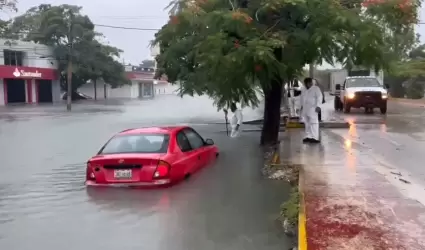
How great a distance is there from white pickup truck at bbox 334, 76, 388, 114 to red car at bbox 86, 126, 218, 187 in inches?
683

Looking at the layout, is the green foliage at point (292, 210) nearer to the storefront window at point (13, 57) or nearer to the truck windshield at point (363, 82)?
the truck windshield at point (363, 82)

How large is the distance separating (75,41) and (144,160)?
175ft

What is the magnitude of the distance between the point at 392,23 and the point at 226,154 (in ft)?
18.4

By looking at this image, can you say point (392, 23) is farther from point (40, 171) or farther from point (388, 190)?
point (40, 171)

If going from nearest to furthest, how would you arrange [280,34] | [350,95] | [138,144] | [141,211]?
1. [141,211]
2. [138,144]
3. [280,34]
4. [350,95]

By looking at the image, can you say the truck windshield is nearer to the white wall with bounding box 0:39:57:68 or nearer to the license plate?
the license plate

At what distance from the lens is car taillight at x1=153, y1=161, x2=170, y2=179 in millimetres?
9667

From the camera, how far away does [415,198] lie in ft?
26.4

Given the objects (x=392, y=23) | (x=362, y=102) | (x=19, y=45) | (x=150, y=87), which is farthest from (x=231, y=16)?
(x=150, y=87)

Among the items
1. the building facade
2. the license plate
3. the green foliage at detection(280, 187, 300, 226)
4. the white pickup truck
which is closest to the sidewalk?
the green foliage at detection(280, 187, 300, 226)

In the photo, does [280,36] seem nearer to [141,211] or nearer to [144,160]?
[144,160]

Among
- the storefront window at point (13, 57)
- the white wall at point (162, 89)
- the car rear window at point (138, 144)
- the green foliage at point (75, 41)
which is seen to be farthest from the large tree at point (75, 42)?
the car rear window at point (138, 144)

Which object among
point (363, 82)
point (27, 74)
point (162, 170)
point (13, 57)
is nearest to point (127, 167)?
point (162, 170)

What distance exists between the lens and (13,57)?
57.0 meters
